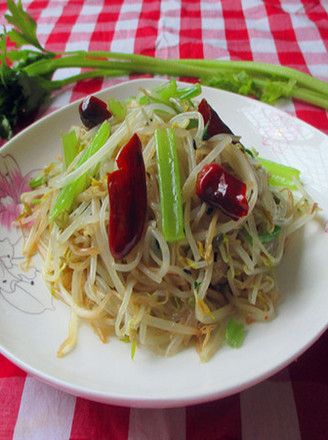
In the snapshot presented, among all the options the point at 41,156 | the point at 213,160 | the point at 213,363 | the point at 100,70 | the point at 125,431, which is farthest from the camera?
the point at 100,70

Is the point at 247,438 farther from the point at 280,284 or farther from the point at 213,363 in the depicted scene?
the point at 280,284

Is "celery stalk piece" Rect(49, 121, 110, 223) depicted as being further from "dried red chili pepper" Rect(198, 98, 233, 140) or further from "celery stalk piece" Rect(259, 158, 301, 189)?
"celery stalk piece" Rect(259, 158, 301, 189)

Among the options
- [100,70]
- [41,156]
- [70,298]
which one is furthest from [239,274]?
[100,70]

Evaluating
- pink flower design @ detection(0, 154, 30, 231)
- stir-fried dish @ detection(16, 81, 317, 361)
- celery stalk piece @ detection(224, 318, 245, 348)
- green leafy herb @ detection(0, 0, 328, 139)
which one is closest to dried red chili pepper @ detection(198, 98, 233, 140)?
stir-fried dish @ detection(16, 81, 317, 361)

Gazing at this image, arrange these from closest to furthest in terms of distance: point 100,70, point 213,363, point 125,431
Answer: point 213,363 < point 125,431 < point 100,70

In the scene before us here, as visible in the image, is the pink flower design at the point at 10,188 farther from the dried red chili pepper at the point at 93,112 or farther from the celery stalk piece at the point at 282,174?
the celery stalk piece at the point at 282,174

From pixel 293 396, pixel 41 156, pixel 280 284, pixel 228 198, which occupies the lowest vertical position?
pixel 293 396

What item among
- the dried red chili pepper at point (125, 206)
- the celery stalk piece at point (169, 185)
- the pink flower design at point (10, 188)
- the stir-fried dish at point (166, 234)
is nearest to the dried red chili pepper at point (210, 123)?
the stir-fried dish at point (166, 234)
